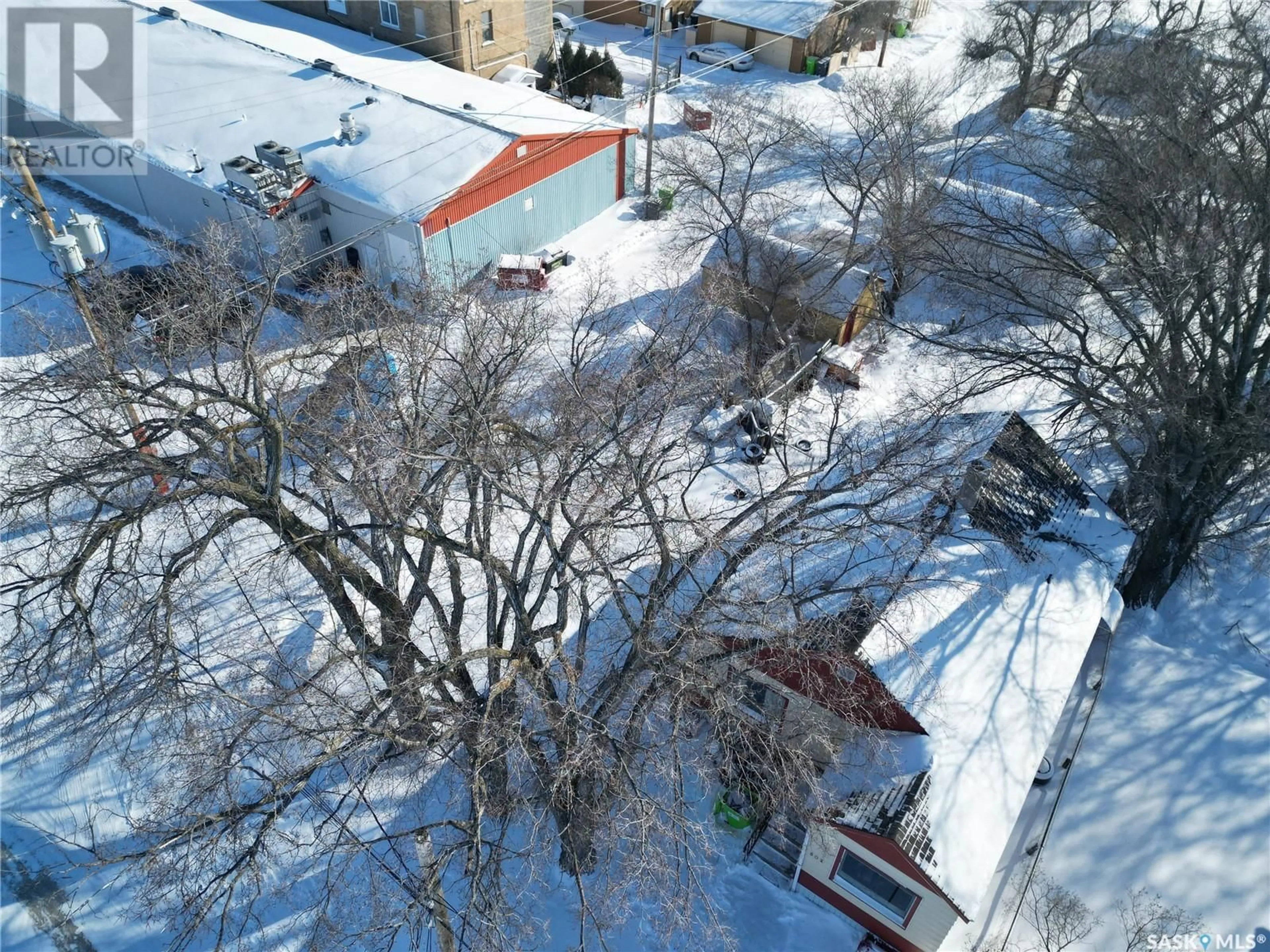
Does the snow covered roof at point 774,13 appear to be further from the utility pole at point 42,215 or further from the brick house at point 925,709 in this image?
the utility pole at point 42,215

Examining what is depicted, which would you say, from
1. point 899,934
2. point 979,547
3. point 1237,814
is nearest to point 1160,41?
point 979,547

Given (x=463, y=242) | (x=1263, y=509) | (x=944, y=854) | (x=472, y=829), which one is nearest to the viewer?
(x=472, y=829)

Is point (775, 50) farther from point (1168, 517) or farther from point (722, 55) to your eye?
point (1168, 517)

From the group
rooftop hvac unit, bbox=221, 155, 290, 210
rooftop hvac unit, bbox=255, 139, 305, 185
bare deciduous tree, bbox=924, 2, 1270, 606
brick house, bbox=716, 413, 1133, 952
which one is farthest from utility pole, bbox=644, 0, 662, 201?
brick house, bbox=716, 413, 1133, 952

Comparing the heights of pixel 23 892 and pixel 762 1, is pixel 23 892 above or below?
below

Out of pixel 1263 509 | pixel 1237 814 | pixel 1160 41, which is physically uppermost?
pixel 1160 41

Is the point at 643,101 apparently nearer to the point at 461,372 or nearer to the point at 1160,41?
the point at 1160,41

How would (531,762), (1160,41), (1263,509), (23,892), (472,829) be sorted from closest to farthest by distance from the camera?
(472,829)
(531,762)
(23,892)
(1263,509)
(1160,41)
